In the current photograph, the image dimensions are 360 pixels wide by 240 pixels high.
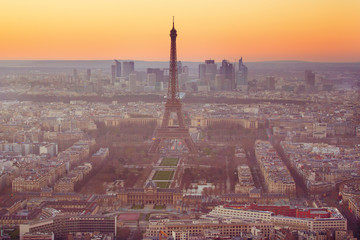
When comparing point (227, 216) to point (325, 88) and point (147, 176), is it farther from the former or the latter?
point (325, 88)

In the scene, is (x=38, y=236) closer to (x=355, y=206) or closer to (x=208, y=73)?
(x=355, y=206)

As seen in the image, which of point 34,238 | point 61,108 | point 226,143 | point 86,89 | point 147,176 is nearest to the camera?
point 34,238

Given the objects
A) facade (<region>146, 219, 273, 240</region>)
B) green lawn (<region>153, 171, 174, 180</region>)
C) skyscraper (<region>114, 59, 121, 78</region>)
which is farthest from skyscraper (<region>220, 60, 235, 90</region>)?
facade (<region>146, 219, 273, 240</region>)

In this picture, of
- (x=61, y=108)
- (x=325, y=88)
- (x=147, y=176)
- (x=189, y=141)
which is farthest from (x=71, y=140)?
(x=325, y=88)

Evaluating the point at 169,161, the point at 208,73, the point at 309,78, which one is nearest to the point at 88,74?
the point at 208,73

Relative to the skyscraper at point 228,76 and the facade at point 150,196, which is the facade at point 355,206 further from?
the skyscraper at point 228,76
